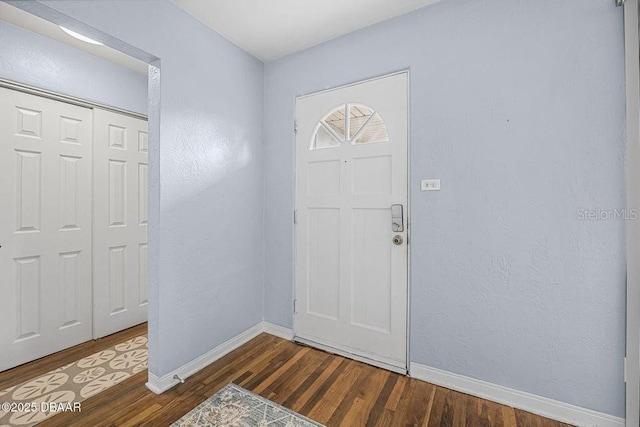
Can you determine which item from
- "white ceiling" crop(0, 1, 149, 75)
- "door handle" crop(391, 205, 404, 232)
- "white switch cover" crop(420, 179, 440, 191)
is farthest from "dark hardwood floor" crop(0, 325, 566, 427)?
"white ceiling" crop(0, 1, 149, 75)

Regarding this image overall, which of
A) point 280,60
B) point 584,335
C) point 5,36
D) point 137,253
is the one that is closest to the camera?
point 584,335

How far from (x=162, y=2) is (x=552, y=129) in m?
2.52

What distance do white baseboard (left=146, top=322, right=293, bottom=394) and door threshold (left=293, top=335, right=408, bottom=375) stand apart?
15 cm

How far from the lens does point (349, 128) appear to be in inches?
89.4

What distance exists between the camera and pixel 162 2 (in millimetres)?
1846

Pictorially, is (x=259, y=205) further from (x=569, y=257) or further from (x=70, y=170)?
(x=569, y=257)

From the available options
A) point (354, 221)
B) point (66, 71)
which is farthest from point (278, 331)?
point (66, 71)

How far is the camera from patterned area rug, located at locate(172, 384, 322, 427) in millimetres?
1574

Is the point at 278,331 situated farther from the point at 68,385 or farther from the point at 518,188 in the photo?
the point at 518,188

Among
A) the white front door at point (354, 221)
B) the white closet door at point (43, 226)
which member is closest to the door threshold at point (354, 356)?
the white front door at point (354, 221)

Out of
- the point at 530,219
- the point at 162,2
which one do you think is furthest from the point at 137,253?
the point at 530,219

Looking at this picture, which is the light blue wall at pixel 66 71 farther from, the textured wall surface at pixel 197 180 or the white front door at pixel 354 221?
the white front door at pixel 354 221

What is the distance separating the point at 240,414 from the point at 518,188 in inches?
82.9

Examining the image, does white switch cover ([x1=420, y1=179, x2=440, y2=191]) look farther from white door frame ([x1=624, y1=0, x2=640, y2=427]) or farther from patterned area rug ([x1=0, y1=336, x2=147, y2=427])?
patterned area rug ([x1=0, y1=336, x2=147, y2=427])
